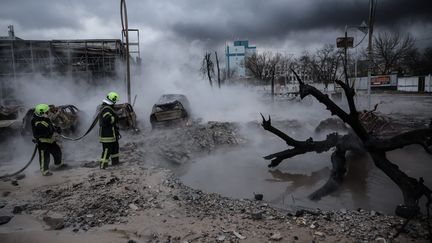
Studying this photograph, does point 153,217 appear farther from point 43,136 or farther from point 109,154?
point 43,136

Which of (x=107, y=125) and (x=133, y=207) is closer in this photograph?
(x=133, y=207)

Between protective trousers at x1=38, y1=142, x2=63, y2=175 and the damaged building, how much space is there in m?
12.9

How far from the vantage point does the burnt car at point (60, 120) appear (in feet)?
34.6

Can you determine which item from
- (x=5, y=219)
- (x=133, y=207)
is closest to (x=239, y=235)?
(x=133, y=207)

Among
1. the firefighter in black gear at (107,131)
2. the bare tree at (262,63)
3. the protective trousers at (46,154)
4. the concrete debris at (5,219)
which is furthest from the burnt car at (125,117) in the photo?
the bare tree at (262,63)

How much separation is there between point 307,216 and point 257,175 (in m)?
3.03

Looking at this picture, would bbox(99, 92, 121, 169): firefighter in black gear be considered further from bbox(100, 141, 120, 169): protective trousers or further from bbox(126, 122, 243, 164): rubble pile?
bbox(126, 122, 243, 164): rubble pile

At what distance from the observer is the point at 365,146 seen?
593cm

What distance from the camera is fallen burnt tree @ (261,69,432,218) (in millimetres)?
4914

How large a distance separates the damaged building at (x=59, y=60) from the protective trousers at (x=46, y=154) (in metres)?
12.9

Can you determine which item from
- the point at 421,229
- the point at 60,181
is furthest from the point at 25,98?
the point at 421,229

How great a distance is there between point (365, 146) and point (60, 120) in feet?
31.6

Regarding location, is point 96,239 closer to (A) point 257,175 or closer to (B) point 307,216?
(B) point 307,216

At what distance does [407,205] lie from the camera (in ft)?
15.8
